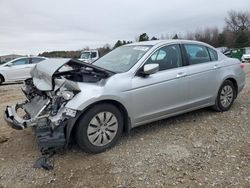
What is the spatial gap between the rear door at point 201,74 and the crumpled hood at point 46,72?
7.30 feet

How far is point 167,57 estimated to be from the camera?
16.9 ft

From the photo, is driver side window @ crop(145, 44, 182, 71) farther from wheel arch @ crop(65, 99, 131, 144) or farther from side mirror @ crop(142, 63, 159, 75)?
wheel arch @ crop(65, 99, 131, 144)

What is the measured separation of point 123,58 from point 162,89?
0.90 meters

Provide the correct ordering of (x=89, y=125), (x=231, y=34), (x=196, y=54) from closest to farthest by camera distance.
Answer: (x=89, y=125) < (x=196, y=54) < (x=231, y=34)

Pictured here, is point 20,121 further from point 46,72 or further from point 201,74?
point 201,74

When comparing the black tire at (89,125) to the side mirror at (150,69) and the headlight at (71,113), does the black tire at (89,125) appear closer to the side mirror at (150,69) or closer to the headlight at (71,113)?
the headlight at (71,113)

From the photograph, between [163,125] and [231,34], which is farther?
[231,34]

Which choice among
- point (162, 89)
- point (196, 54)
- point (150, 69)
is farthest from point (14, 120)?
point (196, 54)

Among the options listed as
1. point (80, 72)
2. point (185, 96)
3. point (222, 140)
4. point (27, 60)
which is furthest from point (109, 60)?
point (27, 60)

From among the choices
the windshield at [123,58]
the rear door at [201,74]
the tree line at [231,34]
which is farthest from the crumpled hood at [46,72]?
the tree line at [231,34]

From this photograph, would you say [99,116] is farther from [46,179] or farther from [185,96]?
[185,96]

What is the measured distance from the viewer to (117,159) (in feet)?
13.3

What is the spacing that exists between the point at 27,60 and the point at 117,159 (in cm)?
1251

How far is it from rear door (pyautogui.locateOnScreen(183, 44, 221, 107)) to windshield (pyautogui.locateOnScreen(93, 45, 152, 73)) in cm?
91
